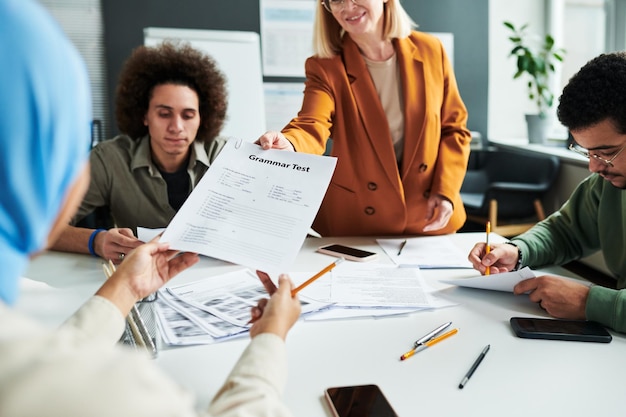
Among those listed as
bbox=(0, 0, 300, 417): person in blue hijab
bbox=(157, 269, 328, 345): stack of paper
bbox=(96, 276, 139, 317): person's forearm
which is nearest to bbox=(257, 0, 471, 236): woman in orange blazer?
bbox=(157, 269, 328, 345): stack of paper

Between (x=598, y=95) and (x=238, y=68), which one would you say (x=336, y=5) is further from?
(x=238, y=68)

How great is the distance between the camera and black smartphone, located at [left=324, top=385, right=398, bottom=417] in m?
0.87

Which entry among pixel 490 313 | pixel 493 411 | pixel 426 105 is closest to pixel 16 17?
pixel 493 411

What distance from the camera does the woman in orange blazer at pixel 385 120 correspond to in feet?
6.27

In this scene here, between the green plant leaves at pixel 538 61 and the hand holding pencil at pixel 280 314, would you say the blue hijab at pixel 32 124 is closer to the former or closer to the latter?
the hand holding pencil at pixel 280 314

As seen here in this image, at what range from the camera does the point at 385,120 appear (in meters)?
1.92

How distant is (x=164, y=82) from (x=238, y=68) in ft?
6.30

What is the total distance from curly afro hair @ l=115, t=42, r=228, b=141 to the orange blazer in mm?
502

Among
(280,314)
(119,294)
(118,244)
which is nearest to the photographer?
(280,314)

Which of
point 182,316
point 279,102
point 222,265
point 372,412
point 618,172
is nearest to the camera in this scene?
point 372,412

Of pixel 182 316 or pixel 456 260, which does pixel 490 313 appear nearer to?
pixel 456 260

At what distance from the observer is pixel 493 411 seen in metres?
0.90

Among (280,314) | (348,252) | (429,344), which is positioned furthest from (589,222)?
(280,314)

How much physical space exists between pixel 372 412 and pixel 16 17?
70cm
